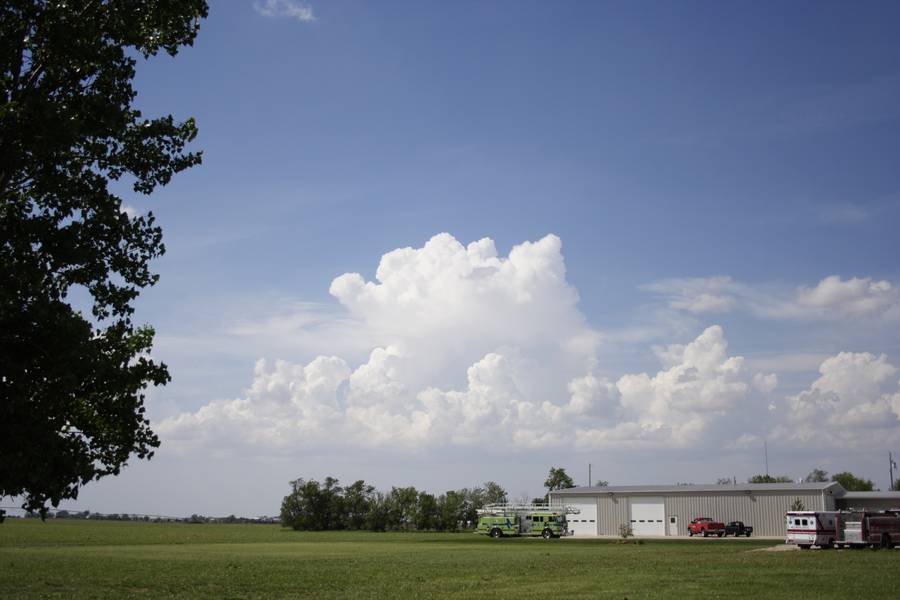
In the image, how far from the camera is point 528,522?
79.1 m

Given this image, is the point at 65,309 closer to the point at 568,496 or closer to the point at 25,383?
the point at 25,383

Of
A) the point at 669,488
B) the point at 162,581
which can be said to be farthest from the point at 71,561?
the point at 669,488

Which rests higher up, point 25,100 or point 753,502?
point 25,100

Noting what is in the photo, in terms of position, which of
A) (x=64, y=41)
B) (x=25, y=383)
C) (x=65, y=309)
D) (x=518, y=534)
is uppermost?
(x=64, y=41)

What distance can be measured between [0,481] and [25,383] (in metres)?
1.85

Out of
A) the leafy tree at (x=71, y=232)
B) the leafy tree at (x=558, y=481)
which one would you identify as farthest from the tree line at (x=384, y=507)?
the leafy tree at (x=71, y=232)

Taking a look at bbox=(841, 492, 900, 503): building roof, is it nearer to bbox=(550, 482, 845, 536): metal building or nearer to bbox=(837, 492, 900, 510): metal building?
bbox=(837, 492, 900, 510): metal building

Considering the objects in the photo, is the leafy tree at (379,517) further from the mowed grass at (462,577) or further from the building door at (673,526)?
the mowed grass at (462,577)

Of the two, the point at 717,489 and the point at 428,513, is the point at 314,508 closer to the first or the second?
the point at 428,513

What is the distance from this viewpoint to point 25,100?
1520 centimetres

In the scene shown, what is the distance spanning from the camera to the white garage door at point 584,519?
8863 centimetres

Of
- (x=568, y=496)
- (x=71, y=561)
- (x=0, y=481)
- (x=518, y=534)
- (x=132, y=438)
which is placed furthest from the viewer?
(x=568, y=496)

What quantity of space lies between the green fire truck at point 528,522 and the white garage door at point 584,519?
893 cm

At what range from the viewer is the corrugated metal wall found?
255ft
